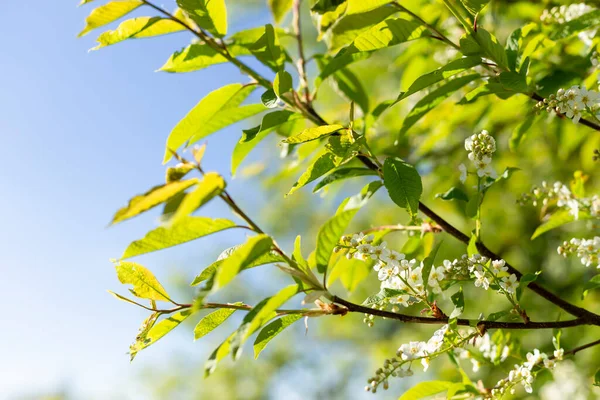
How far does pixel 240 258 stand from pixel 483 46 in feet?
2.02

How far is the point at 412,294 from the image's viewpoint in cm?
93

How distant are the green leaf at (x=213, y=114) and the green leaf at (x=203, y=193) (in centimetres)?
53

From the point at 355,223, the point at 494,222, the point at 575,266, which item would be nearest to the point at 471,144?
the point at 494,222

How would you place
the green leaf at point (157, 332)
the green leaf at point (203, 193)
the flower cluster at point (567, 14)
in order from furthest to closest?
the flower cluster at point (567, 14) < the green leaf at point (157, 332) < the green leaf at point (203, 193)

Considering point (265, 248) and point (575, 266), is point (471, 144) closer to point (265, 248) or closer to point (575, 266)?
point (265, 248)

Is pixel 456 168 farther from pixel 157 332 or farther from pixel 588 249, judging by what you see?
pixel 157 332

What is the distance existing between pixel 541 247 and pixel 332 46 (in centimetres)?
297

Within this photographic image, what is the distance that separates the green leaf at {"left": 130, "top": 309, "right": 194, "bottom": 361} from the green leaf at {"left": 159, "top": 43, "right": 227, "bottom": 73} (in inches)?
21.4

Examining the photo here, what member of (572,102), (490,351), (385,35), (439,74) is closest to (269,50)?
(385,35)

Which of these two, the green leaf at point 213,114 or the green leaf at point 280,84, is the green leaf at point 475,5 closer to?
the green leaf at point 280,84

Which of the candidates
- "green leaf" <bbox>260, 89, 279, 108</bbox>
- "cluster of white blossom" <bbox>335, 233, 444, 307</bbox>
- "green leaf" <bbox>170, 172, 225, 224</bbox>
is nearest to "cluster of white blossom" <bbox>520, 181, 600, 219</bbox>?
"cluster of white blossom" <bbox>335, 233, 444, 307</bbox>

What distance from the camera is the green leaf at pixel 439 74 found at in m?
0.88

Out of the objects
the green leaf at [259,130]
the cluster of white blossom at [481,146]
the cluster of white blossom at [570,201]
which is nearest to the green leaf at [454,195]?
the cluster of white blossom at [481,146]

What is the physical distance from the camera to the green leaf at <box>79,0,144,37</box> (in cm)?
100
